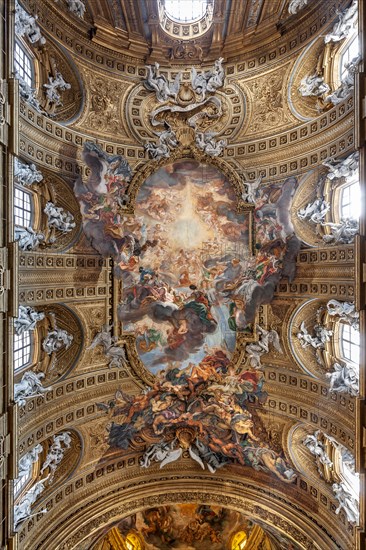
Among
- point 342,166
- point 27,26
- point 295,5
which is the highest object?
point 295,5

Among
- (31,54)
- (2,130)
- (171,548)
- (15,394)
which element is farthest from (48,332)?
(171,548)

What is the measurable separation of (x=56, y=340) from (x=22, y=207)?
487 centimetres

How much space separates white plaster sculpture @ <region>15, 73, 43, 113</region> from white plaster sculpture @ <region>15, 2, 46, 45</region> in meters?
1.27

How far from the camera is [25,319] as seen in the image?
1309cm

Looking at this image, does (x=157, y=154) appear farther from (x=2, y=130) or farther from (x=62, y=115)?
(x=2, y=130)

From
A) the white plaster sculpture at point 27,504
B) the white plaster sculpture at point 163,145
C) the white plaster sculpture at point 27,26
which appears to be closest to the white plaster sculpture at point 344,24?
the white plaster sculpture at point 163,145

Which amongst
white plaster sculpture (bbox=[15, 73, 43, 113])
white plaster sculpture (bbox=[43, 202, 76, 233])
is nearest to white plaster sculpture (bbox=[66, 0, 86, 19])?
→ white plaster sculpture (bbox=[15, 73, 43, 113])

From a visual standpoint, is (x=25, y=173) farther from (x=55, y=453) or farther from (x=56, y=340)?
(x=55, y=453)

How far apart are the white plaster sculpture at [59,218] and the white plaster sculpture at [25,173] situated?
1035 mm

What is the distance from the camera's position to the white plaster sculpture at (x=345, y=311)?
1309 centimetres

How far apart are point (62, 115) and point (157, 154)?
3683mm

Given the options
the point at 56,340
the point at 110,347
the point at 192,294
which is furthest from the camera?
the point at 192,294

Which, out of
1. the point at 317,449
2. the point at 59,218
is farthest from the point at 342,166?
the point at 317,449

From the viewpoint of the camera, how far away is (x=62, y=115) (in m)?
15.4
